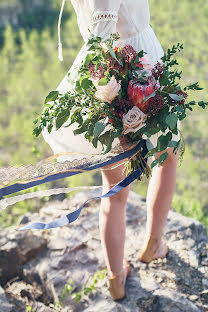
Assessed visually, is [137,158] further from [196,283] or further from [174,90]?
[196,283]

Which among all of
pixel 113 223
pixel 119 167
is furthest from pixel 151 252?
pixel 119 167

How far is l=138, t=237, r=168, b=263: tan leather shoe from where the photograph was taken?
6.31 feet

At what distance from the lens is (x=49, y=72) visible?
5695 millimetres

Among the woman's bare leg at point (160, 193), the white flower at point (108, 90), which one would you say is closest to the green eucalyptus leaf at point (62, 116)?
the white flower at point (108, 90)

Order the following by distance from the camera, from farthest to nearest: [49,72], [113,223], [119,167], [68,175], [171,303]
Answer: [49,72] < [171,303] < [113,223] < [119,167] < [68,175]

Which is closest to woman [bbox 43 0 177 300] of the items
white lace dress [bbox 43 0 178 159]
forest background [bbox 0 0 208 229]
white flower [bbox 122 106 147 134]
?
white lace dress [bbox 43 0 178 159]

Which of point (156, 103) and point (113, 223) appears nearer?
point (156, 103)

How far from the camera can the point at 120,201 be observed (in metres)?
1.61

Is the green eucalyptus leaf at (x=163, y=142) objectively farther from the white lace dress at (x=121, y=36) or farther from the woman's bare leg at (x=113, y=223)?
the woman's bare leg at (x=113, y=223)

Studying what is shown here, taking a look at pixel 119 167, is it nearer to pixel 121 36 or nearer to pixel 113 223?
pixel 113 223

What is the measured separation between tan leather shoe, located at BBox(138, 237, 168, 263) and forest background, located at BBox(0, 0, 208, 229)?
3.34 ft

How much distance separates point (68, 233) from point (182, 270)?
1.98 ft

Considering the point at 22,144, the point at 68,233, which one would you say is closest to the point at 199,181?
the point at 22,144

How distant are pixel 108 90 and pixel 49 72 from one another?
15.2 feet
